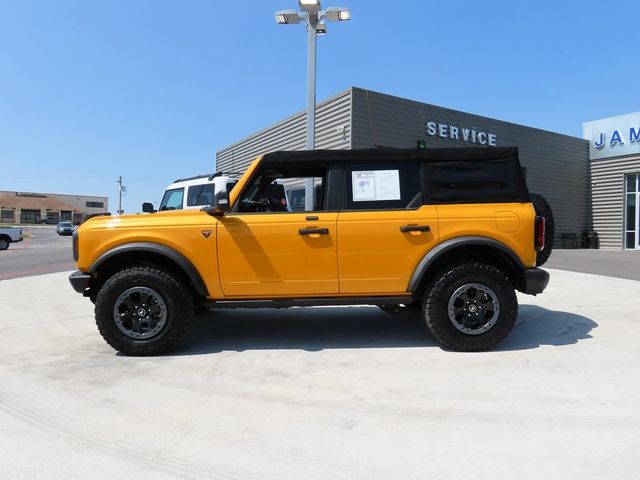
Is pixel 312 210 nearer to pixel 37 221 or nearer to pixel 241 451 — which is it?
pixel 241 451

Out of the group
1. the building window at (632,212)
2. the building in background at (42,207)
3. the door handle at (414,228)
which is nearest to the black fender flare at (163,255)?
the door handle at (414,228)

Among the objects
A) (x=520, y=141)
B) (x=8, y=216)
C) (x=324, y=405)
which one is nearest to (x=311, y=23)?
(x=324, y=405)

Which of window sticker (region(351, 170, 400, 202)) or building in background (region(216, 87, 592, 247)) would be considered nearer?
window sticker (region(351, 170, 400, 202))

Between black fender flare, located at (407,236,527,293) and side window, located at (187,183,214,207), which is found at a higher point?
side window, located at (187,183,214,207)

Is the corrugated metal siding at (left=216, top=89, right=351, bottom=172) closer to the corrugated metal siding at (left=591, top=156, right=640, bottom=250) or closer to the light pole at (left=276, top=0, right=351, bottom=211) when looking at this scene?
the light pole at (left=276, top=0, right=351, bottom=211)

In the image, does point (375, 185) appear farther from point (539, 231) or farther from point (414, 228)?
point (539, 231)

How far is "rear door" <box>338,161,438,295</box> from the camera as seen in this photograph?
14.4 feet

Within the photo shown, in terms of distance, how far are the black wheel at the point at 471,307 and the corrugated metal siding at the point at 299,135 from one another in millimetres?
12454

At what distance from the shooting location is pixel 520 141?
21.7m

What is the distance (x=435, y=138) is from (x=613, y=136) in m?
10.8

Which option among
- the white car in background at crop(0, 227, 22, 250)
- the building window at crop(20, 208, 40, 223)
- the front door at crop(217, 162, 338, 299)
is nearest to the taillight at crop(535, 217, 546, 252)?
the front door at crop(217, 162, 338, 299)

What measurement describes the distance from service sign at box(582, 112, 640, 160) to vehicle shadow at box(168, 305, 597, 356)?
20253 millimetres

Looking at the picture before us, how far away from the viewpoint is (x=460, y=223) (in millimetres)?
4434

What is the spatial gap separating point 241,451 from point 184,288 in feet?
7.08
